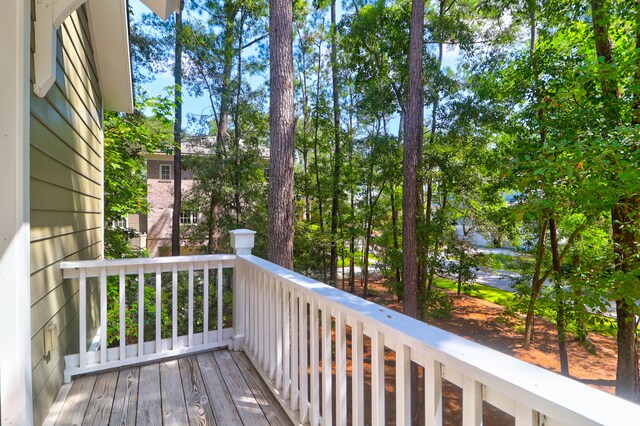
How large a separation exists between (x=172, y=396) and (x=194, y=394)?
147 millimetres

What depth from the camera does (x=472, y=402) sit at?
85 centimetres

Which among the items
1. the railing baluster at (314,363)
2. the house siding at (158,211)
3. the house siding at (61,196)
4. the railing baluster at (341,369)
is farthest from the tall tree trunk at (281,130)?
the house siding at (158,211)

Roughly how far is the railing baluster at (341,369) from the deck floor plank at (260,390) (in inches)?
27.4

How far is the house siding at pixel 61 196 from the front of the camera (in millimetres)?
1841

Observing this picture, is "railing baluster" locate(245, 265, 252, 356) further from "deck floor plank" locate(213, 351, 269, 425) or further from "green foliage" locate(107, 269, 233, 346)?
"green foliage" locate(107, 269, 233, 346)

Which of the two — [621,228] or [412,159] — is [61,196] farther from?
[621,228]

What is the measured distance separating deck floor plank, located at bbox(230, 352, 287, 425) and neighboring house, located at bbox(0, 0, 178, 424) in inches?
47.6

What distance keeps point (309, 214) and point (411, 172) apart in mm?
6025

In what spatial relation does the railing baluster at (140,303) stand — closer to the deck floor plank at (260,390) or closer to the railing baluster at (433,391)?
the deck floor plank at (260,390)

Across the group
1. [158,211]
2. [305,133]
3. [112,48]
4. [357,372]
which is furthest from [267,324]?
[158,211]

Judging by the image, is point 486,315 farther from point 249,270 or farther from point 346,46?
point 249,270

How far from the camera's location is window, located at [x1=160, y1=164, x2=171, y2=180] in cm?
1593

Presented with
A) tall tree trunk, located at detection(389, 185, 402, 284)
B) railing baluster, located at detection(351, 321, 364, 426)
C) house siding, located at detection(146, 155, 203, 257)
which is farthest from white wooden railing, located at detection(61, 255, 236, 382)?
house siding, located at detection(146, 155, 203, 257)

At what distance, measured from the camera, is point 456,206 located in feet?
29.1
